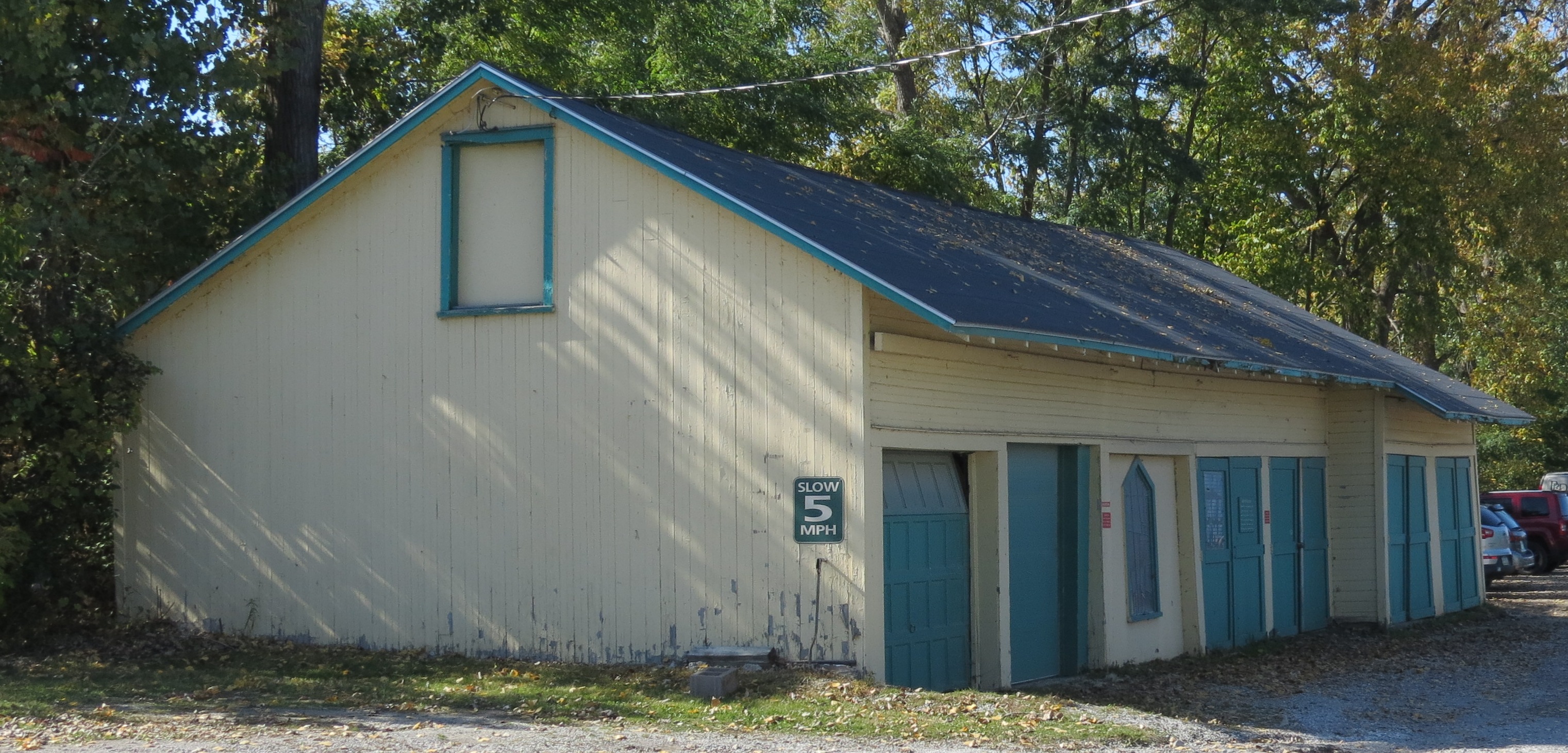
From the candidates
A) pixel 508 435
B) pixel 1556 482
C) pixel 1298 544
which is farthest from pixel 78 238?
pixel 1556 482

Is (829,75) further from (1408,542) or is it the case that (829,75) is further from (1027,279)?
(1408,542)

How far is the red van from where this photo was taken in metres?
30.1

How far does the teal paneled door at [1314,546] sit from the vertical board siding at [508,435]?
29.2 ft

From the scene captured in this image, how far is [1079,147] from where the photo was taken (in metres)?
31.8

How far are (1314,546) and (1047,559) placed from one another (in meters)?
6.32

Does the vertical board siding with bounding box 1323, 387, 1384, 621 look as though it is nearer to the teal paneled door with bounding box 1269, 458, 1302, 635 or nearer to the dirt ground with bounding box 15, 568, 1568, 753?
the dirt ground with bounding box 15, 568, 1568, 753

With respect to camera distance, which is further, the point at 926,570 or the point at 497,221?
the point at 497,221

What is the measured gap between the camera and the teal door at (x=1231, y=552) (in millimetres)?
16266

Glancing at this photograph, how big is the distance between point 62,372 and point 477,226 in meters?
4.05

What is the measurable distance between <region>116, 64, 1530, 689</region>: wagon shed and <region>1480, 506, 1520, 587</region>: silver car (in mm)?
12301

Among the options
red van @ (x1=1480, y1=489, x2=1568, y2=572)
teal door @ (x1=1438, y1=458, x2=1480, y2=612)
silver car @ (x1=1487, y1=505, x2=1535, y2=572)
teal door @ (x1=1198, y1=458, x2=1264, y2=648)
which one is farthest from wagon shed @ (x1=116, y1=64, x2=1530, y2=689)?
red van @ (x1=1480, y1=489, x2=1568, y2=572)

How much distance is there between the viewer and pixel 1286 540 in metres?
18.1

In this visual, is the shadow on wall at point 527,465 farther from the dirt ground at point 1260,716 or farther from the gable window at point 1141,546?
the gable window at point 1141,546

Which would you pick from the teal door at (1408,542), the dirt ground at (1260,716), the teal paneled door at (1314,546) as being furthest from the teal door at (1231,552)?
the teal door at (1408,542)
